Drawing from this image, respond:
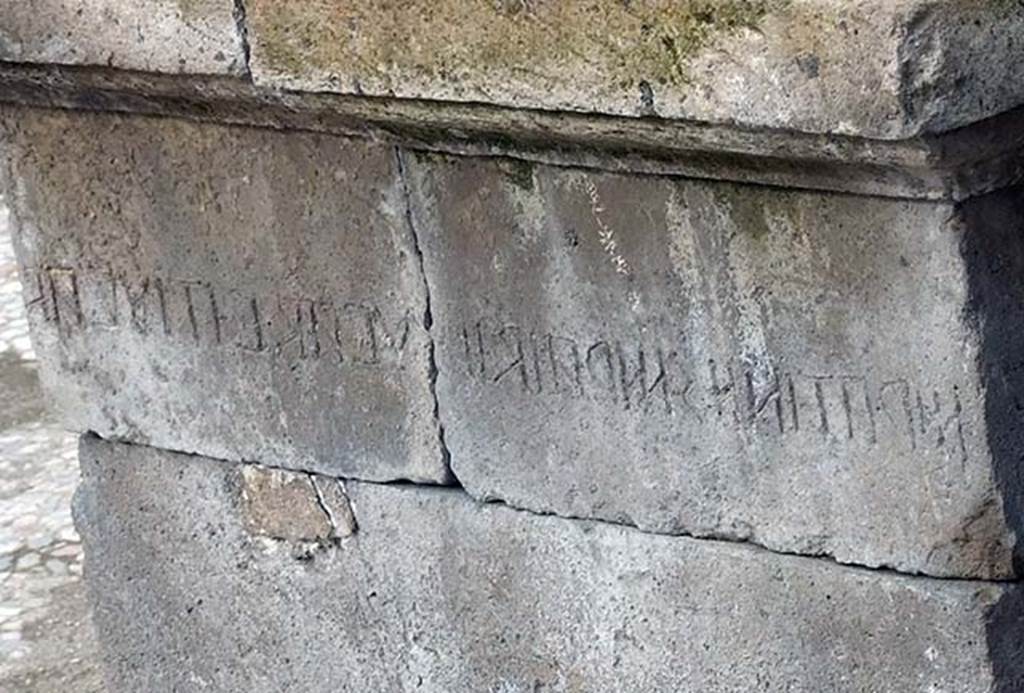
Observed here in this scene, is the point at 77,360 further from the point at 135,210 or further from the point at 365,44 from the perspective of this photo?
the point at 365,44

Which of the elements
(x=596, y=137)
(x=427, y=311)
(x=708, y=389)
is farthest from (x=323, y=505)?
(x=596, y=137)

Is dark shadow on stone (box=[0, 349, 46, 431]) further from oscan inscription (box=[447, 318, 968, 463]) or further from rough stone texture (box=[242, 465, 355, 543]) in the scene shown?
oscan inscription (box=[447, 318, 968, 463])

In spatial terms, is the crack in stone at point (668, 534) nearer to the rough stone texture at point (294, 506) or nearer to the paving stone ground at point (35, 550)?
the rough stone texture at point (294, 506)

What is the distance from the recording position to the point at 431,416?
3.98 metres

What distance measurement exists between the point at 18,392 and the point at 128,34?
3.61 metres

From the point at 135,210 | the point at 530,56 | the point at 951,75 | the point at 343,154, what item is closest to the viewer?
the point at 951,75

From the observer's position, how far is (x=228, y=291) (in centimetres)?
412

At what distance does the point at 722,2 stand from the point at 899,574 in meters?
0.87

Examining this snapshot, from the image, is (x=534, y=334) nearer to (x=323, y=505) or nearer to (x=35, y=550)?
(x=323, y=505)

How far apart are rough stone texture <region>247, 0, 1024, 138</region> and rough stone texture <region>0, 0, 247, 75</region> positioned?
4.8 inches

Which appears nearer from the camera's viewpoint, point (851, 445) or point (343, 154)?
point (851, 445)

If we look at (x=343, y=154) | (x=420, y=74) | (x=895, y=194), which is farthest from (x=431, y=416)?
(x=895, y=194)

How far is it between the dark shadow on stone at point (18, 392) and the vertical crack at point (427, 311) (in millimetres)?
3227

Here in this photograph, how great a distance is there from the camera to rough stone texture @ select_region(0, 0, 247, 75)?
374 cm
